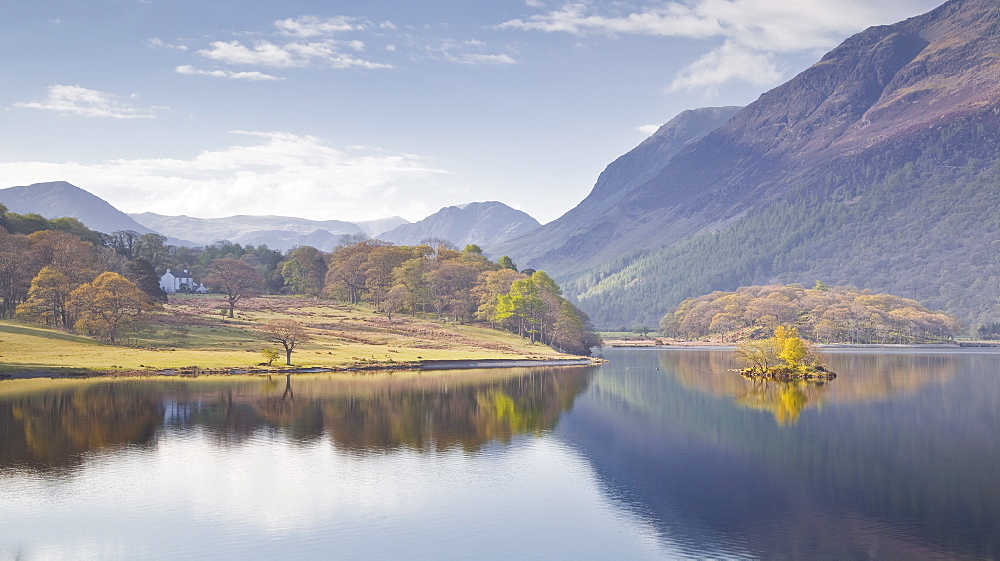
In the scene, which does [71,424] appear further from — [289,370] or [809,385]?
[809,385]

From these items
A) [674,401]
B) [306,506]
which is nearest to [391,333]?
[674,401]

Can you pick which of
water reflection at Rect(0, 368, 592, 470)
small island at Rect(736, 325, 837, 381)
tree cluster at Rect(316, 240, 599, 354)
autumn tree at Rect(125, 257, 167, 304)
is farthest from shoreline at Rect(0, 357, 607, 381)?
autumn tree at Rect(125, 257, 167, 304)

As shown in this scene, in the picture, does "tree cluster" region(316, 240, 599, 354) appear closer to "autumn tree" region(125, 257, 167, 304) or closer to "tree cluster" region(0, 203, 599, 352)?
"tree cluster" region(0, 203, 599, 352)

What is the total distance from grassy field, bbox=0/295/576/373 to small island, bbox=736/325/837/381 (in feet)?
138

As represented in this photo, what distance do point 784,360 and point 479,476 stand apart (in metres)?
83.3

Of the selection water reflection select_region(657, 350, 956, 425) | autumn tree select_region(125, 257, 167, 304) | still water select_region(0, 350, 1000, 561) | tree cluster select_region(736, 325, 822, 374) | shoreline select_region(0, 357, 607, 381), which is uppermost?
autumn tree select_region(125, 257, 167, 304)

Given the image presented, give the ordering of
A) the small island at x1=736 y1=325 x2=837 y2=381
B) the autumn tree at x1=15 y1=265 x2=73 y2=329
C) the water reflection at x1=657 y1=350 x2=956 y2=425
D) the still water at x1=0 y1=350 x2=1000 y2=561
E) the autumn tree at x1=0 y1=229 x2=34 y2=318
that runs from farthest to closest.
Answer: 1. the autumn tree at x1=0 y1=229 x2=34 y2=318
2. the autumn tree at x1=15 y1=265 x2=73 y2=329
3. the small island at x1=736 y1=325 x2=837 y2=381
4. the water reflection at x1=657 y1=350 x2=956 y2=425
5. the still water at x1=0 y1=350 x2=1000 y2=561

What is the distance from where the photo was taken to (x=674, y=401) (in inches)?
3420

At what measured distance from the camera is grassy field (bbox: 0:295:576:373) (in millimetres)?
100000

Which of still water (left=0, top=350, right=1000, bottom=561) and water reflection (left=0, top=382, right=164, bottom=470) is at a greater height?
water reflection (left=0, top=382, right=164, bottom=470)

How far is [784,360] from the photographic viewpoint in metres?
118

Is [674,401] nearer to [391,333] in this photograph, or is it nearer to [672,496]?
[672,496]

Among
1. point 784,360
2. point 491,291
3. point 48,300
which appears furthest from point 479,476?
point 491,291

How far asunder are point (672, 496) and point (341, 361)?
263 ft
